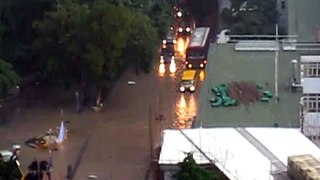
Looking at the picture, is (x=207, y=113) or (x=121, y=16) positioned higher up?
(x=121, y=16)

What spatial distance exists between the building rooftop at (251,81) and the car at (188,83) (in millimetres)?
4810

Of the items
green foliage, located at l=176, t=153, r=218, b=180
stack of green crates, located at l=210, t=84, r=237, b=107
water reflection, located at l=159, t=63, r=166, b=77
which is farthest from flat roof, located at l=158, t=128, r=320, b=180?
water reflection, located at l=159, t=63, r=166, b=77

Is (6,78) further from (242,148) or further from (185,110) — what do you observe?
(242,148)

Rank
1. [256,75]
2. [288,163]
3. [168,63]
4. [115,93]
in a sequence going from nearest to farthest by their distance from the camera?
[288,163] < [256,75] < [115,93] < [168,63]

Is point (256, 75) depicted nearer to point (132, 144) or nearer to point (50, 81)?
point (132, 144)

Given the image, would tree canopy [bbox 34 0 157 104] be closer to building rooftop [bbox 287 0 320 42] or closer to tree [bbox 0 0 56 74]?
tree [bbox 0 0 56 74]

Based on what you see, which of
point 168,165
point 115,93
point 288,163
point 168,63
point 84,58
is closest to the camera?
point 288,163

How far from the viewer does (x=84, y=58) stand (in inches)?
1215

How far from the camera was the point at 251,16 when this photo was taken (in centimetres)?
3659

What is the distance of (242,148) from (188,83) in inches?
498

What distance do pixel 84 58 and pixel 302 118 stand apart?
28.9 feet

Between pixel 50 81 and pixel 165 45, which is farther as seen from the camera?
pixel 165 45

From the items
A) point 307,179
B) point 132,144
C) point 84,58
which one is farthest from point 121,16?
point 307,179

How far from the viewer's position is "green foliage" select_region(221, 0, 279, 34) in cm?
3609
